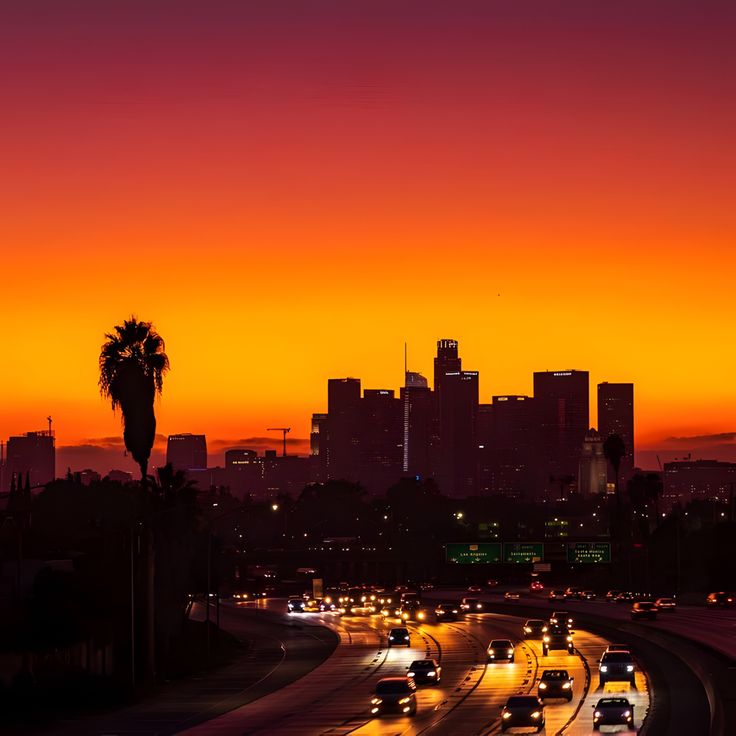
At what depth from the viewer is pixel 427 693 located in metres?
75.7

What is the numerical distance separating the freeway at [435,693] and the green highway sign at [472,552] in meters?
74.6

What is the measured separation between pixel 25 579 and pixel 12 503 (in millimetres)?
30886

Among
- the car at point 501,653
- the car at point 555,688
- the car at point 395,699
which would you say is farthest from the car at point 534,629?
the car at point 395,699

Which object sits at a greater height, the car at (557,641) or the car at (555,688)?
the car at (555,688)

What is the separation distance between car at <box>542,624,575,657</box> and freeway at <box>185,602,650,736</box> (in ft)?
2.68

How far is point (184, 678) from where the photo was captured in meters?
91.6

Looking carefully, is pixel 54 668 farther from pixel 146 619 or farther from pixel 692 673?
pixel 692 673

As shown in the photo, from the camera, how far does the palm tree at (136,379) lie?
3676 inches

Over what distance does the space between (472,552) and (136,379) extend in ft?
350

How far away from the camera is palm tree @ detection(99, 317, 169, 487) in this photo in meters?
93.4

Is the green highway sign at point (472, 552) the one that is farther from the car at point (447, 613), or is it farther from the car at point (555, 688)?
the car at point (555, 688)

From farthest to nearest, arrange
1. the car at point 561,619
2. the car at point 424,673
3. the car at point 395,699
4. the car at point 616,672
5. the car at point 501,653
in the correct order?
the car at point 561,619, the car at point 501,653, the car at point 424,673, the car at point 616,672, the car at point 395,699

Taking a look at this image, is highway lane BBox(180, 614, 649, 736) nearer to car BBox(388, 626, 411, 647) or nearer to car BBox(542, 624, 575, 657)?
car BBox(542, 624, 575, 657)

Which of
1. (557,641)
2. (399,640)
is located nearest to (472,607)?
(399,640)
